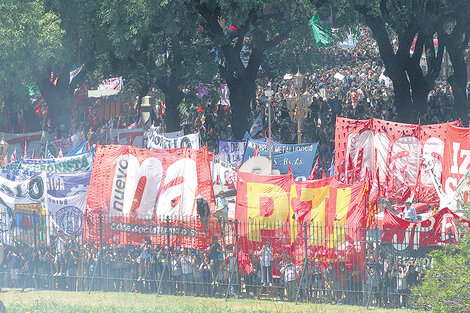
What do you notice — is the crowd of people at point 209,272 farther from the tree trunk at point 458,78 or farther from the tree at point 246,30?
the tree trunk at point 458,78

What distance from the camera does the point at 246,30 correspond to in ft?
113

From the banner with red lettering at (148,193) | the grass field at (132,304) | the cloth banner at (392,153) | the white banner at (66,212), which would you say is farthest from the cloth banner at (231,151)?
the grass field at (132,304)

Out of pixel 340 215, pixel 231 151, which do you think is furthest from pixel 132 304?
pixel 231 151

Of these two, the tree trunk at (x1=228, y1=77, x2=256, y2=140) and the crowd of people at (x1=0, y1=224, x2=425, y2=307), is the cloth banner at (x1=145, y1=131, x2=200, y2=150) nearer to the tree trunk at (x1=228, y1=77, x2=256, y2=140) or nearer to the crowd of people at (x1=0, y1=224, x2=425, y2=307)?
the tree trunk at (x1=228, y1=77, x2=256, y2=140)

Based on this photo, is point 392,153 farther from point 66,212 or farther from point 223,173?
point 66,212

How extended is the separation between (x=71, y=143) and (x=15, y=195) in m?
10.5

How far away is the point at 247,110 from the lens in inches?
1388

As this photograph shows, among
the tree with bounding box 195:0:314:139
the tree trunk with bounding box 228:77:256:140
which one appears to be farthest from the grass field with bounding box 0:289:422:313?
the tree with bounding box 195:0:314:139

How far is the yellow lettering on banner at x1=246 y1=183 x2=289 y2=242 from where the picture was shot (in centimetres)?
2070

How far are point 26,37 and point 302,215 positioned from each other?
19266mm

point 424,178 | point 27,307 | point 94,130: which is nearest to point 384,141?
point 424,178

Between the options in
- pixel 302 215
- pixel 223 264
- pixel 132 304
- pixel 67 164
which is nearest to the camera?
pixel 132 304

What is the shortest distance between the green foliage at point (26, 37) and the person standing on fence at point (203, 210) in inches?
643

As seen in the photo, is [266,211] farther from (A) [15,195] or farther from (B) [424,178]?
(A) [15,195]
